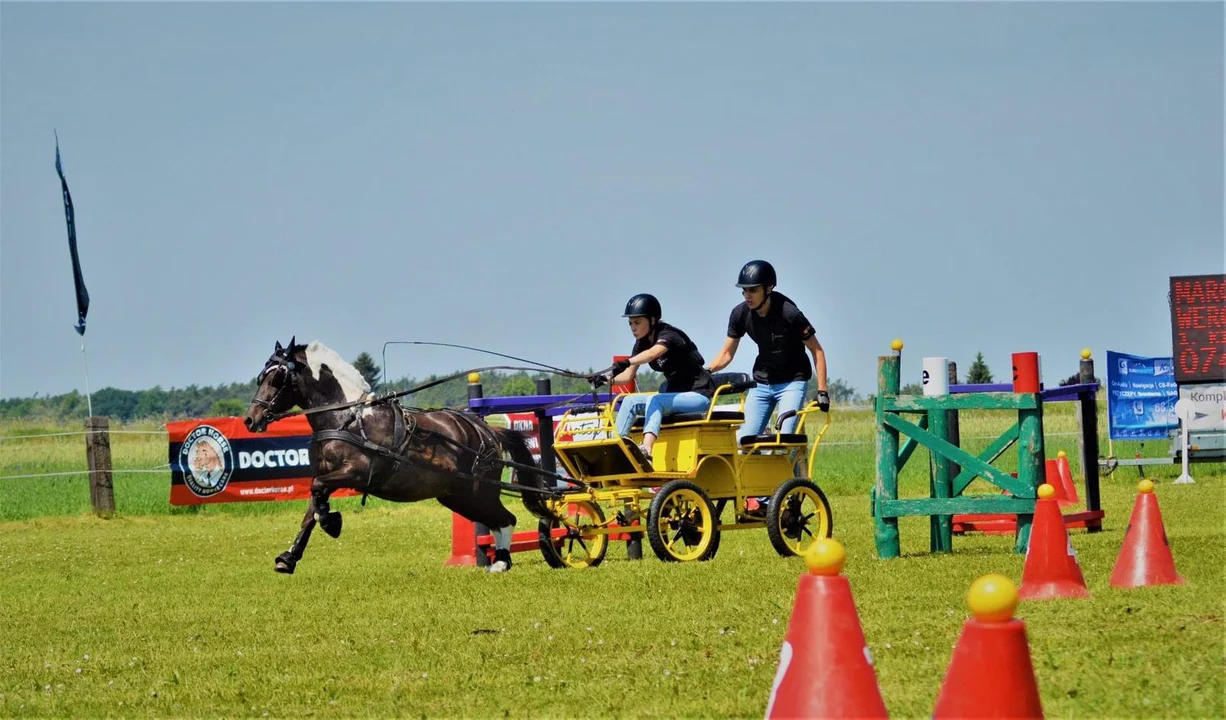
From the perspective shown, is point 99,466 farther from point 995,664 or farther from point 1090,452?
point 995,664

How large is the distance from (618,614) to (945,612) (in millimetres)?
2016

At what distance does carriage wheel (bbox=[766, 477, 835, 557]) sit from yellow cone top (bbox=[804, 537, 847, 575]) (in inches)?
319

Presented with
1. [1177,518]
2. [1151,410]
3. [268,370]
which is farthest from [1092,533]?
[1151,410]

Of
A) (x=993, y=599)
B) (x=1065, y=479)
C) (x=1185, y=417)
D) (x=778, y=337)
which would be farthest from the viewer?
(x=1185, y=417)

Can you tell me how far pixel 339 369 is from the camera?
14016mm

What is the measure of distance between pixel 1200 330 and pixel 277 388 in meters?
14.8

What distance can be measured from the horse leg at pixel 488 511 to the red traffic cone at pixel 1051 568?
622cm

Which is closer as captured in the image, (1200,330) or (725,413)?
(725,413)

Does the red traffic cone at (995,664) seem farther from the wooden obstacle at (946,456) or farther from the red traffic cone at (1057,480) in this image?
the red traffic cone at (1057,480)

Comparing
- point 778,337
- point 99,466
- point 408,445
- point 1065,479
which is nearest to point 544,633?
point 778,337

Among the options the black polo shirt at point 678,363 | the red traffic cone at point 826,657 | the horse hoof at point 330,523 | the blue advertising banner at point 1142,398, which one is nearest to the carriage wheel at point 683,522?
the black polo shirt at point 678,363

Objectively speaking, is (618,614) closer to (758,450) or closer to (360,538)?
(758,450)

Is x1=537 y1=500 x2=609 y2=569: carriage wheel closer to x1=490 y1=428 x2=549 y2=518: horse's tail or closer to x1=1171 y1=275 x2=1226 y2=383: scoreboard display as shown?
x1=490 y1=428 x2=549 y2=518: horse's tail

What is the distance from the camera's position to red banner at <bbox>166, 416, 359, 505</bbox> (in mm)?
25219
